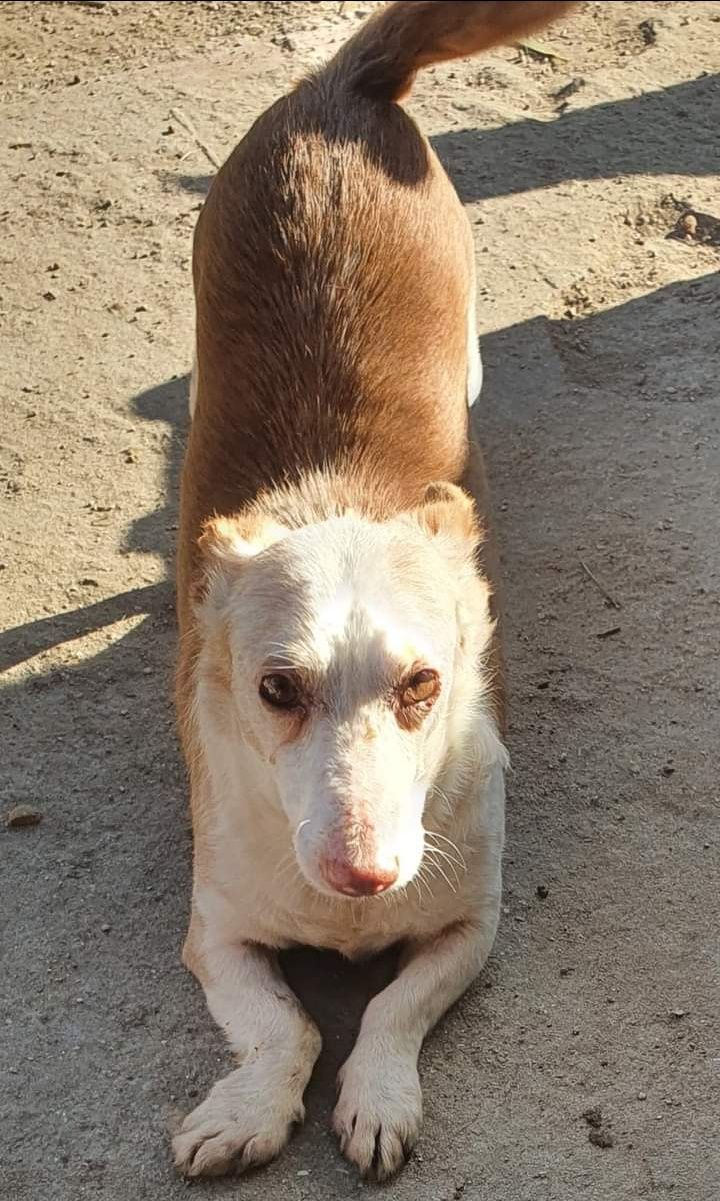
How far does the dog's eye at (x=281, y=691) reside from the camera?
128 inches

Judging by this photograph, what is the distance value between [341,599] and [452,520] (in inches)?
23.1

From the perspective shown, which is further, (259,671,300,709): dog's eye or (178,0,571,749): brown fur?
(178,0,571,749): brown fur

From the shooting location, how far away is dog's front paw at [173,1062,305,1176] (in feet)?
10.6

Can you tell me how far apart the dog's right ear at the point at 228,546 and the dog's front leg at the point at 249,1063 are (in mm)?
856

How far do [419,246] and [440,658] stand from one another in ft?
5.37

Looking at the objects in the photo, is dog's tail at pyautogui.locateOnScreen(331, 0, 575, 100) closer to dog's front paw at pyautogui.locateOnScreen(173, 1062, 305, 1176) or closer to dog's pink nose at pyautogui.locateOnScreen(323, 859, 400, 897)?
dog's pink nose at pyautogui.locateOnScreen(323, 859, 400, 897)

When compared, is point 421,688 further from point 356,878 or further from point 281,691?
point 356,878

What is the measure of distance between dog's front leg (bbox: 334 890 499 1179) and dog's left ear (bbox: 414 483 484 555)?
0.88 meters

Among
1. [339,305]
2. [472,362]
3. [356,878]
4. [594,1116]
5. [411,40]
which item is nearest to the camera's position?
[356,878]

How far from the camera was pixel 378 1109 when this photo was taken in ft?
10.8

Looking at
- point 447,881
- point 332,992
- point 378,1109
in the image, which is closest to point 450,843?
point 447,881

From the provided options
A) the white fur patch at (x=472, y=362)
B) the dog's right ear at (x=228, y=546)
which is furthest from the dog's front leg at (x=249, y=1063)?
the white fur patch at (x=472, y=362)

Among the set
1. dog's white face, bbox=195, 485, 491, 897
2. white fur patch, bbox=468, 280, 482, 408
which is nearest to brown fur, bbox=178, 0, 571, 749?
white fur patch, bbox=468, 280, 482, 408

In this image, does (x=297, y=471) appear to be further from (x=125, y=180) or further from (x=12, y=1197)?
(x=125, y=180)
